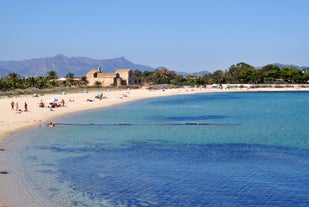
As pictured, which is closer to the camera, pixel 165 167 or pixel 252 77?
pixel 165 167

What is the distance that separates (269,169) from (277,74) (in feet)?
379

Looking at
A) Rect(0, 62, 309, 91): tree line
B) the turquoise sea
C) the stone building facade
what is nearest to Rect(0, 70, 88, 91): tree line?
Rect(0, 62, 309, 91): tree line

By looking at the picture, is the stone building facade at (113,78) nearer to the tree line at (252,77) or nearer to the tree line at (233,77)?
the tree line at (233,77)

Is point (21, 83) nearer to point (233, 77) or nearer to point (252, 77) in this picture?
point (252, 77)

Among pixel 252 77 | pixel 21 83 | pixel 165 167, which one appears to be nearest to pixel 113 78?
pixel 21 83

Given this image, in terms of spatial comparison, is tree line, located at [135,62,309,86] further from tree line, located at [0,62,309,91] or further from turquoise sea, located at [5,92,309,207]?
turquoise sea, located at [5,92,309,207]

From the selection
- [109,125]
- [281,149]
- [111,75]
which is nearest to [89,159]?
[281,149]

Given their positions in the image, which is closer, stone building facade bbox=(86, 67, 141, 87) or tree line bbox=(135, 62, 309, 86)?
stone building facade bbox=(86, 67, 141, 87)

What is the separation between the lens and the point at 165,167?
1684cm

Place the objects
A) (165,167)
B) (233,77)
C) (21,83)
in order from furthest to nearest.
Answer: (233,77), (21,83), (165,167)

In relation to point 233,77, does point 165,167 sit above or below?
below

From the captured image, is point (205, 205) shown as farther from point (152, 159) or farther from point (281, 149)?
point (281, 149)

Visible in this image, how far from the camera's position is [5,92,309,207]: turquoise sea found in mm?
12562

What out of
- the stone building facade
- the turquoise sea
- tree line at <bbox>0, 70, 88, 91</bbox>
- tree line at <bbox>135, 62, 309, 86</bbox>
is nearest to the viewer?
the turquoise sea
